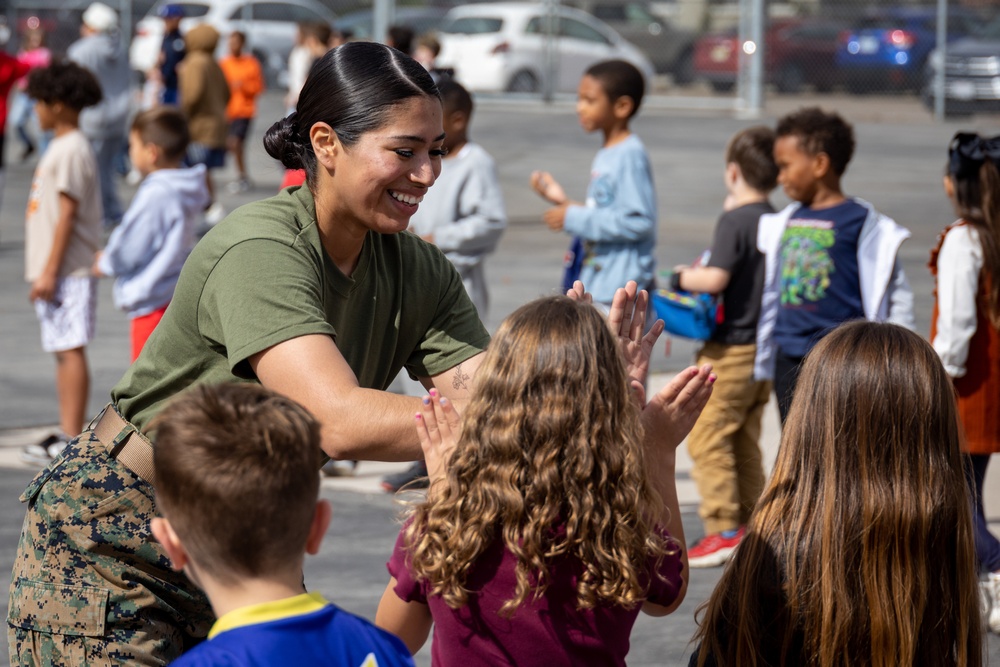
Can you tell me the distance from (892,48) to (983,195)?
63.7ft

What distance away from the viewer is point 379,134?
2.79m

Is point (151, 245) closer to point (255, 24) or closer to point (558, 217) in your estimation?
point (558, 217)

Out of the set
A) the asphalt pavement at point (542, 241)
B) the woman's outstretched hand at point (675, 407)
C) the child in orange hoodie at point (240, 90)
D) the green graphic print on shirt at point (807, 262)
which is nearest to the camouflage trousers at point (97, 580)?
the woman's outstretched hand at point (675, 407)

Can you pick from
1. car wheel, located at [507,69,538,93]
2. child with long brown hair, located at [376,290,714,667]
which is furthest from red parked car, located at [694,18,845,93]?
child with long brown hair, located at [376,290,714,667]

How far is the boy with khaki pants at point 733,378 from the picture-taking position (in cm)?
562

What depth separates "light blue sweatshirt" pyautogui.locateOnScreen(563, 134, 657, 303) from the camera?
6.16 meters

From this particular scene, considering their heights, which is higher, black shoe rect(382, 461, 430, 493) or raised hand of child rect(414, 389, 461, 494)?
raised hand of child rect(414, 389, 461, 494)

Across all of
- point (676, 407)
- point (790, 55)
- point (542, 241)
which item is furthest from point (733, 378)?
point (790, 55)

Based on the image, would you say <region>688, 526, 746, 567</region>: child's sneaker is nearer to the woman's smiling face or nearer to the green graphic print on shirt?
the green graphic print on shirt

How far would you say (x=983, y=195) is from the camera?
499 centimetres

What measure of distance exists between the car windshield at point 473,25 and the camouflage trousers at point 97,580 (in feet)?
70.8

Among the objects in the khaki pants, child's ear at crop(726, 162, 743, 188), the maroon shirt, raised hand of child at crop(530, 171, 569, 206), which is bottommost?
the khaki pants

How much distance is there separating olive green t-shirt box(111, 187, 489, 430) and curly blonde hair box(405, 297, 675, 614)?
376 millimetres

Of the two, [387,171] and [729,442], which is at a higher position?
[387,171]
